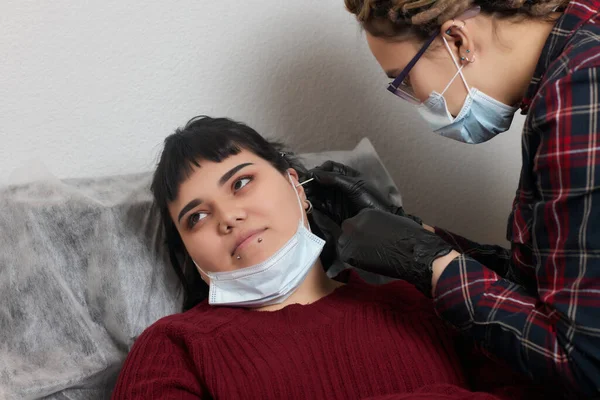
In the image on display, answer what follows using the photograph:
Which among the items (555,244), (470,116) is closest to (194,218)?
(470,116)

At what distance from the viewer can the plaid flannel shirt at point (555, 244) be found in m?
0.85

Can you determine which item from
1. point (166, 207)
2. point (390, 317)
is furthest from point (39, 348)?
point (390, 317)

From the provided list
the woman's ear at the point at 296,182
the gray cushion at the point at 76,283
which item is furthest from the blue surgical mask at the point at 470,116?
the gray cushion at the point at 76,283

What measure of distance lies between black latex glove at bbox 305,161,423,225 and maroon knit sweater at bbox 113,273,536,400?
26 cm

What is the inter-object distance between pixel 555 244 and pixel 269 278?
0.50 metres

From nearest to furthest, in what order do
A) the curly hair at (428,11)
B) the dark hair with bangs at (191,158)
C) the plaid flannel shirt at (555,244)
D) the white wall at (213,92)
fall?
the plaid flannel shirt at (555,244) → the curly hair at (428,11) → the dark hair with bangs at (191,158) → the white wall at (213,92)

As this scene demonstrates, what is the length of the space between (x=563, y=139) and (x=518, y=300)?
26cm

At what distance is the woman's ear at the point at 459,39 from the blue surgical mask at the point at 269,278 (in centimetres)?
43

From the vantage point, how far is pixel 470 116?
1140 millimetres

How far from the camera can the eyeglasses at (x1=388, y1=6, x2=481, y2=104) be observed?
3.40ft

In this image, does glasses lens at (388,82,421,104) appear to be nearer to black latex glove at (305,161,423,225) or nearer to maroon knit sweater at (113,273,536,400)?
black latex glove at (305,161,423,225)

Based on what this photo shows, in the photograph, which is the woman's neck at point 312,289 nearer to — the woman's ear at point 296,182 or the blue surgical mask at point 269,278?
the blue surgical mask at point 269,278

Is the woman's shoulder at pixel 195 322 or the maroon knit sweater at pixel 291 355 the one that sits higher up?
the woman's shoulder at pixel 195 322

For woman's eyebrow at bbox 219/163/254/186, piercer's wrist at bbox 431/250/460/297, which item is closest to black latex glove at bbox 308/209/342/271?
woman's eyebrow at bbox 219/163/254/186
